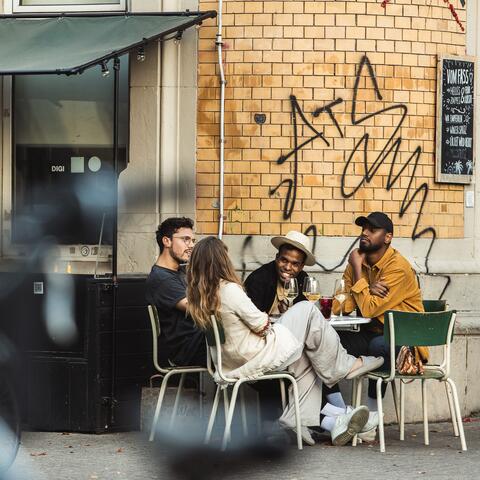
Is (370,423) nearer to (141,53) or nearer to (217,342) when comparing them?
(217,342)

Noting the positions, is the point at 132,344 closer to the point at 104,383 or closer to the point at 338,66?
the point at 104,383

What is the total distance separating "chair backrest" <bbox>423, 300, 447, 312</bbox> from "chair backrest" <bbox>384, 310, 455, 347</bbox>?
95 centimetres

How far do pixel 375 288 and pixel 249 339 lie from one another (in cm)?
118

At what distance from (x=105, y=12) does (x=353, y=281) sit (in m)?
3.06

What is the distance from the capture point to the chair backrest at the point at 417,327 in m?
7.65

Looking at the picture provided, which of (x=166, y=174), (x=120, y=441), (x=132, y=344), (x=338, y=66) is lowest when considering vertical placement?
(x=120, y=441)

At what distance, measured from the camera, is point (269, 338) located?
24.9ft

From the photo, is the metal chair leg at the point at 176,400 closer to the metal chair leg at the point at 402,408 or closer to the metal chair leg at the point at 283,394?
the metal chair leg at the point at 283,394

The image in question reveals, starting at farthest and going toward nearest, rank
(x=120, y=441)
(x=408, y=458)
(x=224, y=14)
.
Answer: (x=224, y=14), (x=120, y=441), (x=408, y=458)

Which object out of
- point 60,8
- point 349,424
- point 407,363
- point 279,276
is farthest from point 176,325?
point 60,8

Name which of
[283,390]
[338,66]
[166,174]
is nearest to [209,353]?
[283,390]

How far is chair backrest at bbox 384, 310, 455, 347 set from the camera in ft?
25.1

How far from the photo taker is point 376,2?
31.0 ft

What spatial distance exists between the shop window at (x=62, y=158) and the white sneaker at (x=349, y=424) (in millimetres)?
2922
